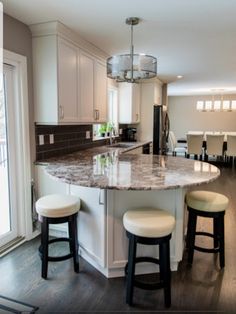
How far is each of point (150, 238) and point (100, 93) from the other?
8.68ft

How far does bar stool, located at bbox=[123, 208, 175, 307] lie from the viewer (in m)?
1.88

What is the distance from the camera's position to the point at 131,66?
2.44 metres

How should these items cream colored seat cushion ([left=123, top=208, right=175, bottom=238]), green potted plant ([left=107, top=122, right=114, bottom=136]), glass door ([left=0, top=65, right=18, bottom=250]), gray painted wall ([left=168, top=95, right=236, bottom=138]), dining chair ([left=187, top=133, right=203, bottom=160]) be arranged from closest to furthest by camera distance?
1. cream colored seat cushion ([left=123, top=208, right=175, bottom=238])
2. glass door ([left=0, top=65, right=18, bottom=250])
3. green potted plant ([left=107, top=122, right=114, bottom=136])
4. dining chair ([left=187, top=133, right=203, bottom=160])
5. gray painted wall ([left=168, top=95, right=236, bottom=138])

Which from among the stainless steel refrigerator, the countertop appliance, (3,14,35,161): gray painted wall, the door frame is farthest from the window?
the door frame

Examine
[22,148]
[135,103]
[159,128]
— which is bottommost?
[22,148]

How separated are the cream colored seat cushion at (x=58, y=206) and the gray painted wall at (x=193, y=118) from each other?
29.3 feet

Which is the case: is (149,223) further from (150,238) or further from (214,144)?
(214,144)

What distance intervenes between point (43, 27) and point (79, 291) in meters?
2.59

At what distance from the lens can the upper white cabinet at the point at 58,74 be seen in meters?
2.88

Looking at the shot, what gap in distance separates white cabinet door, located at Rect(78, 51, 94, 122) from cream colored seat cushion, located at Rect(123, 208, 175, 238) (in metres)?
1.80

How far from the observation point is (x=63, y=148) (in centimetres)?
362

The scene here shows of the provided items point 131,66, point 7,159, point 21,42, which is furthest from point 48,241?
point 21,42

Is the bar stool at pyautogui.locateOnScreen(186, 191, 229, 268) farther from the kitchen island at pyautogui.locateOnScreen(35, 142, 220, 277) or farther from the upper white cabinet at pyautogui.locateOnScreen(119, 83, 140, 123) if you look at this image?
the upper white cabinet at pyautogui.locateOnScreen(119, 83, 140, 123)

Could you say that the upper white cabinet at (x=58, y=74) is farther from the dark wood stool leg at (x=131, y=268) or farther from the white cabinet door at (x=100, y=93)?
the dark wood stool leg at (x=131, y=268)
